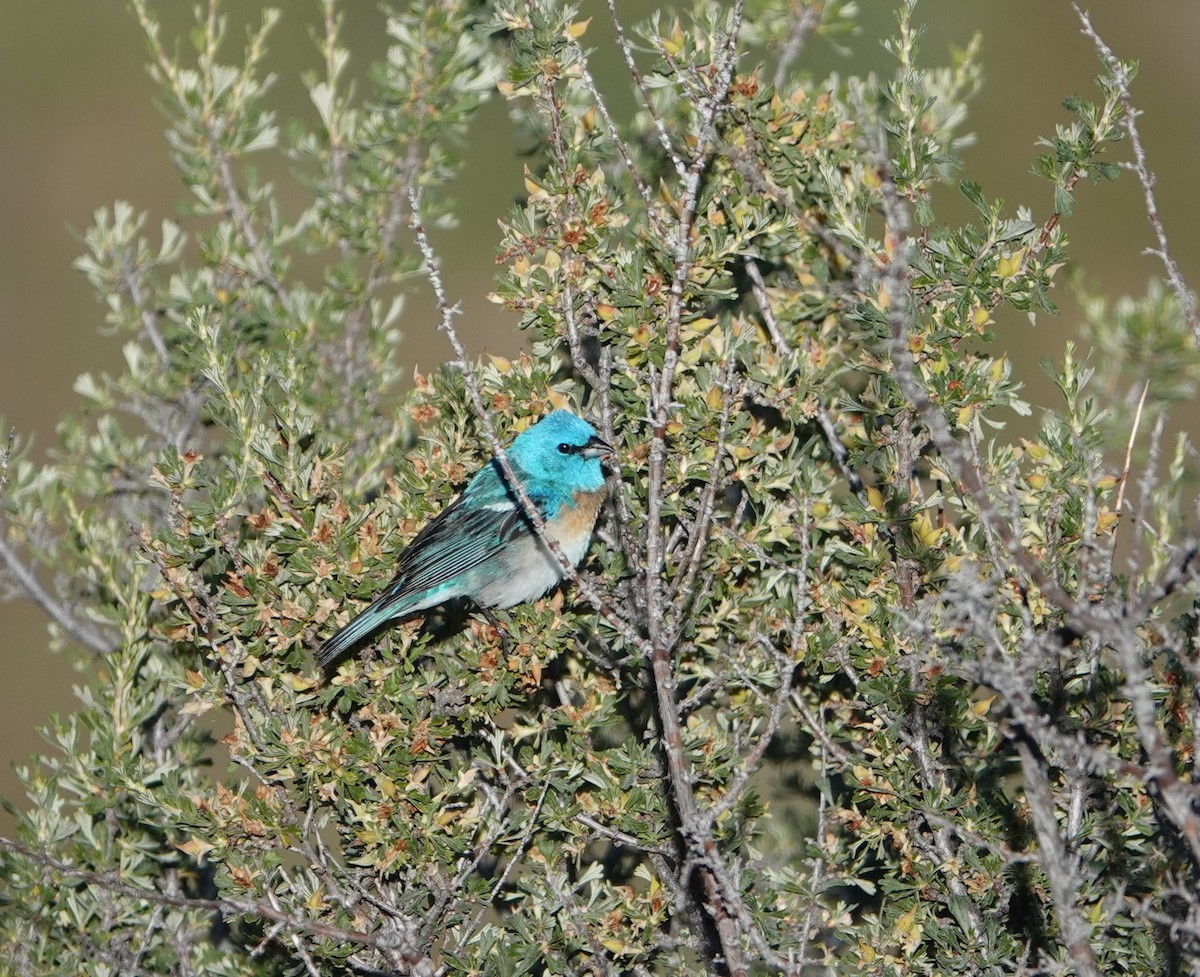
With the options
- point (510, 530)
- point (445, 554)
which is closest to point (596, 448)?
point (445, 554)

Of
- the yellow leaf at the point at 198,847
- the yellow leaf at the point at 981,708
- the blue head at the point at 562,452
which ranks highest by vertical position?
the blue head at the point at 562,452

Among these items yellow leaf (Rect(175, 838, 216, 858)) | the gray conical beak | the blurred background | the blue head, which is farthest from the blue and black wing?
→ the blurred background

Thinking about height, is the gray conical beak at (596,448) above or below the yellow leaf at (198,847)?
above

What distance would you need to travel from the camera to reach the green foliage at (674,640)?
3.53 m

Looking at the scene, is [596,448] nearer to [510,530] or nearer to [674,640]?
[510,530]

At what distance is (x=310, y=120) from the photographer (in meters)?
12.5

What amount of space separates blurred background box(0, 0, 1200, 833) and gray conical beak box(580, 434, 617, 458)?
6.56 meters

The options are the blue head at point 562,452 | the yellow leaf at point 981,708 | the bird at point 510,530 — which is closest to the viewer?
the yellow leaf at point 981,708

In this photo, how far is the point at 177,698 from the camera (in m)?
4.32

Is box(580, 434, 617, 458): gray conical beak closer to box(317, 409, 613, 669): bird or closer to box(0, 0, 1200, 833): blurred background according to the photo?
box(317, 409, 613, 669): bird

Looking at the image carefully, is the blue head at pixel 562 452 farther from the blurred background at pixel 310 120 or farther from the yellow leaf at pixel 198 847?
the blurred background at pixel 310 120

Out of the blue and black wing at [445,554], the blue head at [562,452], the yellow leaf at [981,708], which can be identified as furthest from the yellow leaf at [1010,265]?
the blue and black wing at [445,554]

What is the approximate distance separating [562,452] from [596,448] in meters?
0.46

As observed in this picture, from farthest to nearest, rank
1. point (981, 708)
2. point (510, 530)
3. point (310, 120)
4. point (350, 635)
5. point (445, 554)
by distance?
point (310, 120)
point (510, 530)
point (445, 554)
point (350, 635)
point (981, 708)
